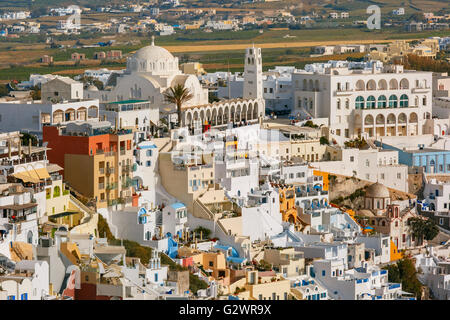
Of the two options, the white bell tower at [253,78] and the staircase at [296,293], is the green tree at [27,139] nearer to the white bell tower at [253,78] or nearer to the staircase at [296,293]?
the staircase at [296,293]

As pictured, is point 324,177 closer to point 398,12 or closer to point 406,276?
point 406,276

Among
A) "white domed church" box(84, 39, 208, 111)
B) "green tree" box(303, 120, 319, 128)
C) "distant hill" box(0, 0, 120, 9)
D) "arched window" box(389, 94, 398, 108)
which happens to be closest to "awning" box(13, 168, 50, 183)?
"white domed church" box(84, 39, 208, 111)

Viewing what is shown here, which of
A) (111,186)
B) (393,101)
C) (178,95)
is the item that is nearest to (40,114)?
(111,186)

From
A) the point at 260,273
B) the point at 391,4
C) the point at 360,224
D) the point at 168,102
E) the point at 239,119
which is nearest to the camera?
the point at 260,273

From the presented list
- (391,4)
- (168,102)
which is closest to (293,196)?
(168,102)

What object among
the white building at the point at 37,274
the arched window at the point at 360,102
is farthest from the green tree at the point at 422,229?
the white building at the point at 37,274
